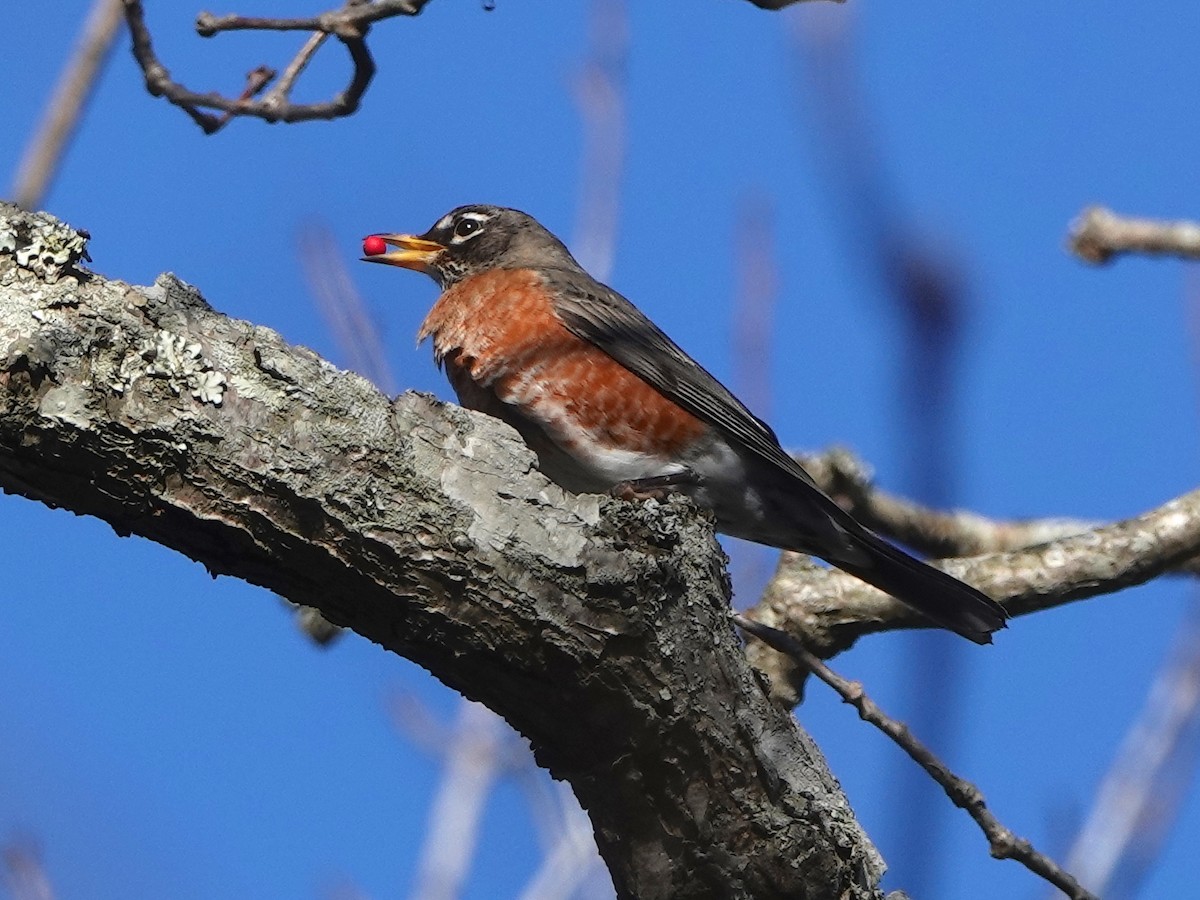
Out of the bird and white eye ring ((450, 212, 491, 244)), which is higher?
white eye ring ((450, 212, 491, 244))

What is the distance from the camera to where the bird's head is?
6629 mm

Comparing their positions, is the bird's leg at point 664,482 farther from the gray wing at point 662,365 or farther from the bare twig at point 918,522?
the bare twig at point 918,522

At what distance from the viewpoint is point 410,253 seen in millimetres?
6691

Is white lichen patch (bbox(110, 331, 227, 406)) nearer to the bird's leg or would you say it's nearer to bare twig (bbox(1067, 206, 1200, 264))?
the bird's leg

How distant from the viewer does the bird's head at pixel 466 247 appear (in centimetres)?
663

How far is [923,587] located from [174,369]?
292 cm

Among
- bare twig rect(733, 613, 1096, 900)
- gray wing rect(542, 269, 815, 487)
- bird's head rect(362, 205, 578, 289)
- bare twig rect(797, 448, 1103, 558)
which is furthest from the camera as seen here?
bird's head rect(362, 205, 578, 289)

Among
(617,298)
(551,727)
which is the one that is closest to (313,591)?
(551,727)

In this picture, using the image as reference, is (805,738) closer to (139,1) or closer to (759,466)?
(759,466)

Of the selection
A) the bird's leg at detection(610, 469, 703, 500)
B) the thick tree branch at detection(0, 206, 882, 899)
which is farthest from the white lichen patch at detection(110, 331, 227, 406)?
the bird's leg at detection(610, 469, 703, 500)

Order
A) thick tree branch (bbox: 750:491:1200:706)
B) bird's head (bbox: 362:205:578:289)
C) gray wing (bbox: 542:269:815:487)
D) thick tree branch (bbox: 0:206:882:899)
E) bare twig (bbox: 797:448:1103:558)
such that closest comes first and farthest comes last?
1. thick tree branch (bbox: 0:206:882:899)
2. thick tree branch (bbox: 750:491:1200:706)
3. gray wing (bbox: 542:269:815:487)
4. bare twig (bbox: 797:448:1103:558)
5. bird's head (bbox: 362:205:578:289)

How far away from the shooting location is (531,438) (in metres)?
5.05

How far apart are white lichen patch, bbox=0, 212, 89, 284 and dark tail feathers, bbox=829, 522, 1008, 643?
281cm

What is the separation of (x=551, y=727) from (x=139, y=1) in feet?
8.28
